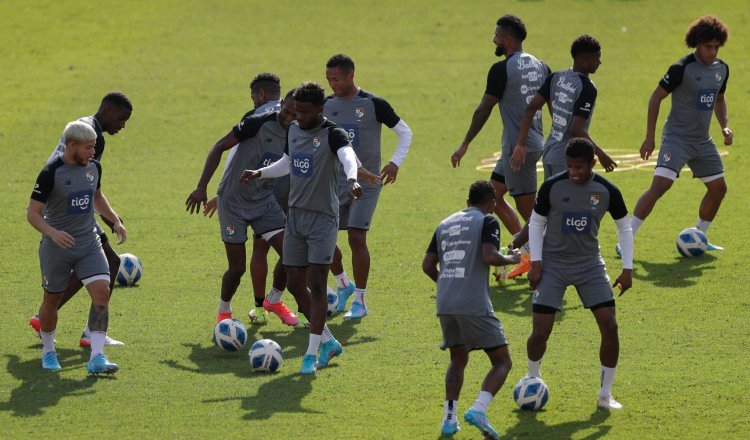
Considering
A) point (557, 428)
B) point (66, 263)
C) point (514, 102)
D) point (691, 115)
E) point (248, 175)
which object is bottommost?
point (557, 428)

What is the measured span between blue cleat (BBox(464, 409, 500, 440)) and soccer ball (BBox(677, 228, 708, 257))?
692 cm

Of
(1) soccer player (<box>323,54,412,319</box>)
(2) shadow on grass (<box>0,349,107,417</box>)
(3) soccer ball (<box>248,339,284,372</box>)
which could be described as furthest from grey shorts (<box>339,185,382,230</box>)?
(2) shadow on grass (<box>0,349,107,417</box>)

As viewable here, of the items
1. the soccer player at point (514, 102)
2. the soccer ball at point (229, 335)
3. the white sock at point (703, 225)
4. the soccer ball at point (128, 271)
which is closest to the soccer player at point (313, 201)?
the soccer ball at point (229, 335)

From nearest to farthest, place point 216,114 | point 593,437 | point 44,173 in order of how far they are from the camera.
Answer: point 593,437
point 44,173
point 216,114

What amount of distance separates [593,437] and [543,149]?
17.4 ft

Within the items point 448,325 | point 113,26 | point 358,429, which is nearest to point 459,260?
point 448,325

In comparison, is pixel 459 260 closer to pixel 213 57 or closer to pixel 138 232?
pixel 138 232

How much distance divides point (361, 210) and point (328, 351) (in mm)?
2420

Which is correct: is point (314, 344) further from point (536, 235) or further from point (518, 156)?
point (518, 156)

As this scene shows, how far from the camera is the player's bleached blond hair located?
11.0 meters

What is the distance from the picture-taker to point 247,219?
42.7 ft

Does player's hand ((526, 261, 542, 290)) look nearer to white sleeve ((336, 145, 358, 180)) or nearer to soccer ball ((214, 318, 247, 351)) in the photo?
white sleeve ((336, 145, 358, 180))

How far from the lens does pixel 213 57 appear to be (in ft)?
103

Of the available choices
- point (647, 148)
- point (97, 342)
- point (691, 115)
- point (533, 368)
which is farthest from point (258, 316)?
point (691, 115)
